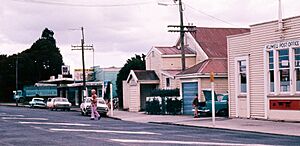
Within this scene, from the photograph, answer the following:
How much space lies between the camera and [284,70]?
29797 mm

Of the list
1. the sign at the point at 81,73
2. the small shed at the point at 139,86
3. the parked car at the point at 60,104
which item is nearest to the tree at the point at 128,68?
the parked car at the point at 60,104

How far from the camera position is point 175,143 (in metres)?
18.9

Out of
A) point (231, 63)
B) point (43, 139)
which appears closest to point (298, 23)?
point (231, 63)

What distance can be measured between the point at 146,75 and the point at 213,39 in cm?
953

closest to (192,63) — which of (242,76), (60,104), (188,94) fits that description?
(188,94)

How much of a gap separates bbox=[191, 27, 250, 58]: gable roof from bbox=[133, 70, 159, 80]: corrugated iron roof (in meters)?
5.35

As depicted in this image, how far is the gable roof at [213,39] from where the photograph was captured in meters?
53.3

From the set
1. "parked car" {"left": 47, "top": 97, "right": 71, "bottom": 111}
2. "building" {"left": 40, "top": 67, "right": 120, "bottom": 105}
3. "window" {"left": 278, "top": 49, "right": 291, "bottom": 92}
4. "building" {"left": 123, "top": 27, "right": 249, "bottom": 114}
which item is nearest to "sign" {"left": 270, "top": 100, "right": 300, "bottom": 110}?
"window" {"left": 278, "top": 49, "right": 291, "bottom": 92}

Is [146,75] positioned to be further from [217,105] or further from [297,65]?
[297,65]

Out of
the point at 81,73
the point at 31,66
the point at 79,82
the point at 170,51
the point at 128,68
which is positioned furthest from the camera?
the point at 31,66

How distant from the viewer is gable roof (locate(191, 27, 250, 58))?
53281mm

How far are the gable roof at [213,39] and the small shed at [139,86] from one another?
569 cm

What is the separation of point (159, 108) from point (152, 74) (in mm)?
7429

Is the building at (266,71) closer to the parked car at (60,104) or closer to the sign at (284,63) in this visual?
the sign at (284,63)
